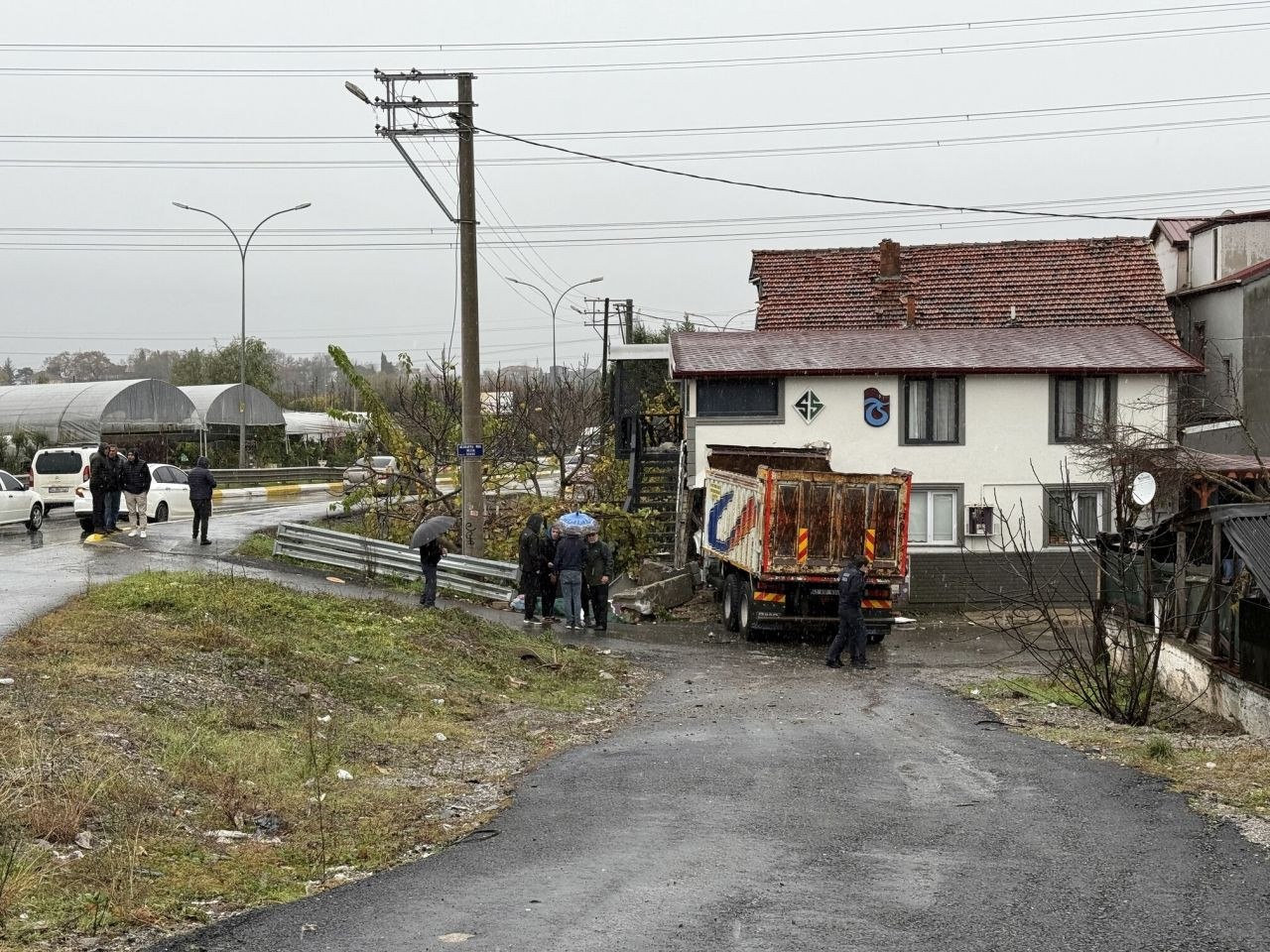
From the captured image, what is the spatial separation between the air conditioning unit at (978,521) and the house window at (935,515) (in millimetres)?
372

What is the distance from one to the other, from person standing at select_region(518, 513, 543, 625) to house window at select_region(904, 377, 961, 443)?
10.7 m

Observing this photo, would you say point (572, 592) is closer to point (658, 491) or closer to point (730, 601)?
point (730, 601)

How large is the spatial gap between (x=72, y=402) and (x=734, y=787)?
168ft

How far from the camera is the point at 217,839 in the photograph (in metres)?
8.42

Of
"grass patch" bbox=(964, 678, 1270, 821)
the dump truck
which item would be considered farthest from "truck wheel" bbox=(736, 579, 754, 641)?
"grass patch" bbox=(964, 678, 1270, 821)

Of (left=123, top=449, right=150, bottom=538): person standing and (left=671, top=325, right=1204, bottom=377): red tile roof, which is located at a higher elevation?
(left=671, top=325, right=1204, bottom=377): red tile roof

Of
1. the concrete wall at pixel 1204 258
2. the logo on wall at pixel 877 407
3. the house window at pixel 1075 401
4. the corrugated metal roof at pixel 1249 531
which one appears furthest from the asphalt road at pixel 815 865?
the concrete wall at pixel 1204 258

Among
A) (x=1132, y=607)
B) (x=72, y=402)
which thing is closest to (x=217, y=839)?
(x=1132, y=607)

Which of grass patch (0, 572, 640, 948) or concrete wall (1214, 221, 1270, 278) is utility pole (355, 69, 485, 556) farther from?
concrete wall (1214, 221, 1270, 278)

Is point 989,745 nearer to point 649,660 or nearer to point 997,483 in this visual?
point 649,660

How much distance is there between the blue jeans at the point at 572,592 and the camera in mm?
22250

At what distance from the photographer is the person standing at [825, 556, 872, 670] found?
19.3 metres

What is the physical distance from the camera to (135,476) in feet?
90.0

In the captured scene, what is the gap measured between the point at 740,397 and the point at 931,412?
13.7ft
